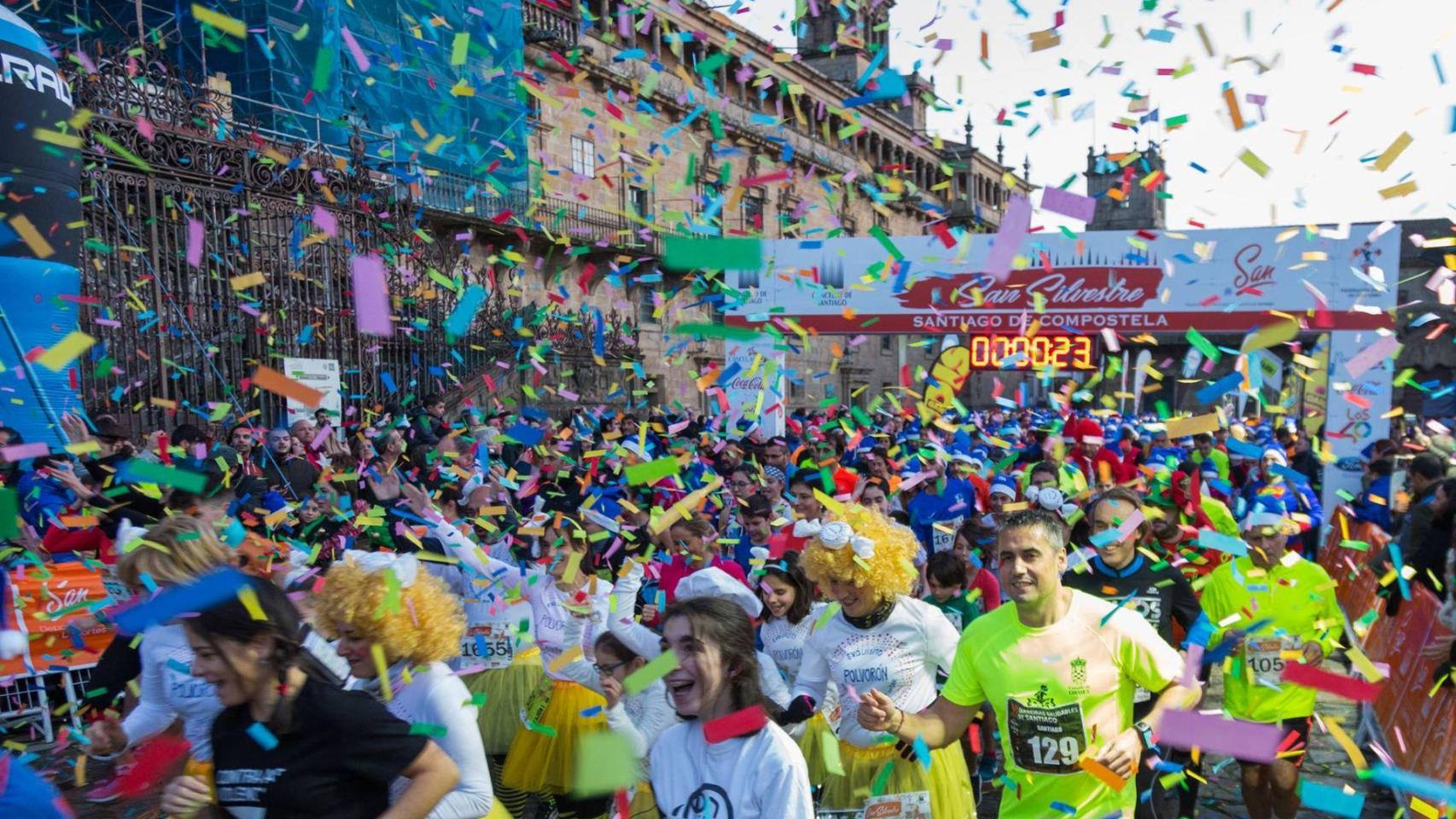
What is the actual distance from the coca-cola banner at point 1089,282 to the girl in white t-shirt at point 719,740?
38.9ft

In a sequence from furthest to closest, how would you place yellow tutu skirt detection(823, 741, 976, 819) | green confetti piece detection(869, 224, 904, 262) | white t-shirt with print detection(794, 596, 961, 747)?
1. green confetti piece detection(869, 224, 904, 262)
2. white t-shirt with print detection(794, 596, 961, 747)
3. yellow tutu skirt detection(823, 741, 976, 819)

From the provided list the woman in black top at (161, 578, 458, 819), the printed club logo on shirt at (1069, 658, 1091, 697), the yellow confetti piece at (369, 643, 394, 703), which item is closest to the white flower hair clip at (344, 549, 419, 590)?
the yellow confetti piece at (369, 643, 394, 703)

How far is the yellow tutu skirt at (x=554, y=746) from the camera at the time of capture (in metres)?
4.48

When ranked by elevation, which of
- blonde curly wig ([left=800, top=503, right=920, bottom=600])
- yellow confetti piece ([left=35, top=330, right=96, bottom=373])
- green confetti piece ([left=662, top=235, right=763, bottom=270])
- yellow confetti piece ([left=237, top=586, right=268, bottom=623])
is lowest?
blonde curly wig ([left=800, top=503, right=920, bottom=600])

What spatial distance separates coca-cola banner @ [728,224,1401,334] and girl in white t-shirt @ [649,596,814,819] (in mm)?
11866

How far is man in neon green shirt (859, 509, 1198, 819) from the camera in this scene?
10.5ft

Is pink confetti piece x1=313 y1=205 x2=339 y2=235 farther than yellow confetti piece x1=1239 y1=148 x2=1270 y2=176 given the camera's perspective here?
Yes

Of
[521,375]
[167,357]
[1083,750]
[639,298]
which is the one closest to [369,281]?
[167,357]

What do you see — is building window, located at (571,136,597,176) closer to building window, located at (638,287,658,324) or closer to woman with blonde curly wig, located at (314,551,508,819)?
building window, located at (638,287,658,324)

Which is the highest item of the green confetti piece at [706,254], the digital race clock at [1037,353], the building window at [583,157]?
the building window at [583,157]

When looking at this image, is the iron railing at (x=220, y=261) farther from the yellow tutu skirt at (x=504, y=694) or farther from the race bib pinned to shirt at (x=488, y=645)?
the yellow tutu skirt at (x=504, y=694)

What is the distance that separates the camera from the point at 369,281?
13734 mm

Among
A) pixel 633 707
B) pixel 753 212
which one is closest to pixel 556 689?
pixel 633 707

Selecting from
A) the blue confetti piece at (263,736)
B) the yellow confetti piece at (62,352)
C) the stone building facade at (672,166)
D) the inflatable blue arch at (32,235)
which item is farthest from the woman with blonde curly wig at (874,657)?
the stone building facade at (672,166)
